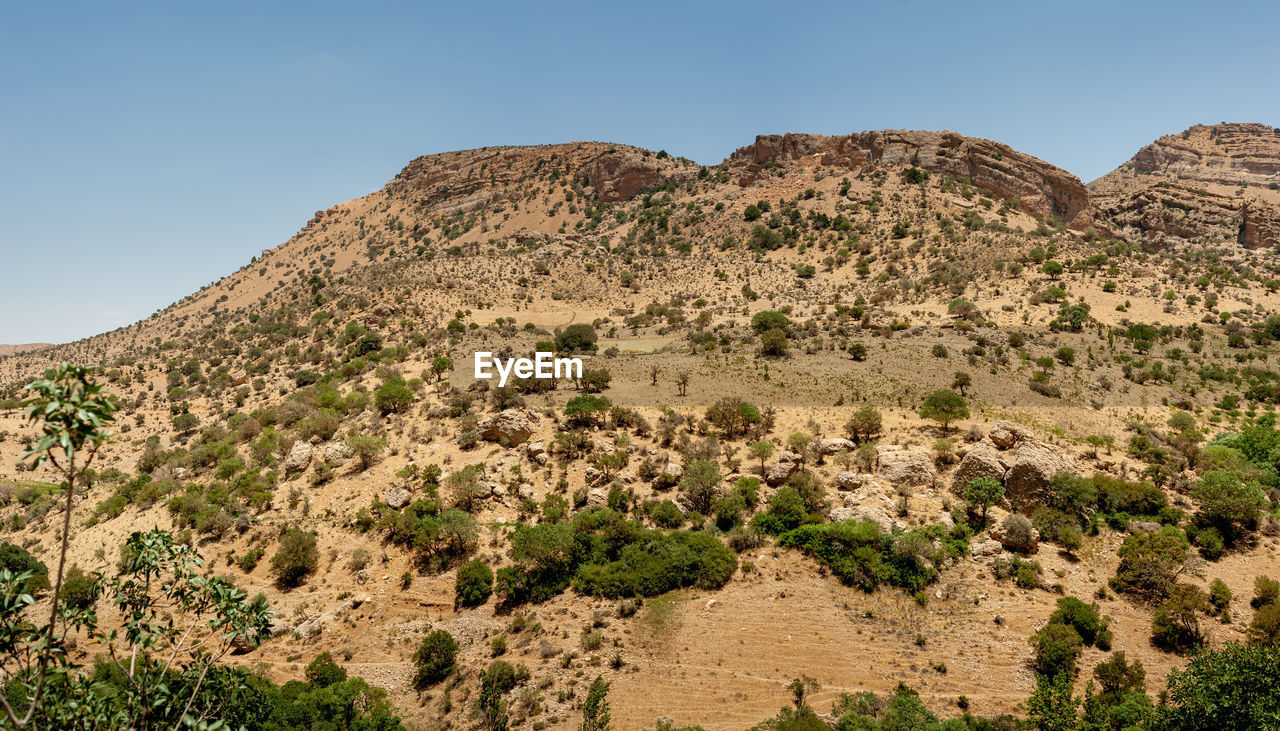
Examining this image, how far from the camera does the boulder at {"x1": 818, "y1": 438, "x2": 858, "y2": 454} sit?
23.7 metres

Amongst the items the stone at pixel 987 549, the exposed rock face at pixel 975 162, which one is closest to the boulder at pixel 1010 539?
the stone at pixel 987 549

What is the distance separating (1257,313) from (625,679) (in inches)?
2147

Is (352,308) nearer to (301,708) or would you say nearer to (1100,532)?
(301,708)

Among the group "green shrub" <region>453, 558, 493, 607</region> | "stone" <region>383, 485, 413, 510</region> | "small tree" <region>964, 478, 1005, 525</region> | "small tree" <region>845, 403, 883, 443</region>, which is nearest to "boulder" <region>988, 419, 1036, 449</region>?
"small tree" <region>964, 478, 1005, 525</region>

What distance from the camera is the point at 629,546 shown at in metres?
19.2

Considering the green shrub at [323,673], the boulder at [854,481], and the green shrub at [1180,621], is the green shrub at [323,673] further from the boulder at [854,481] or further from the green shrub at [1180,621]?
the green shrub at [1180,621]

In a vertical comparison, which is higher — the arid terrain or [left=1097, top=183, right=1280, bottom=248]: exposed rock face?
[left=1097, top=183, right=1280, bottom=248]: exposed rock face

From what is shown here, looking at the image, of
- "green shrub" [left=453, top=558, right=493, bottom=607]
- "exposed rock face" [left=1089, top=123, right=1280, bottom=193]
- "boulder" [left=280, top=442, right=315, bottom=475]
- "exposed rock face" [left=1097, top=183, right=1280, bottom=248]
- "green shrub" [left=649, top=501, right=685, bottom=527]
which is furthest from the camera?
"exposed rock face" [left=1089, top=123, right=1280, bottom=193]

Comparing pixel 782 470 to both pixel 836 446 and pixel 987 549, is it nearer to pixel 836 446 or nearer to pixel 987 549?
pixel 836 446

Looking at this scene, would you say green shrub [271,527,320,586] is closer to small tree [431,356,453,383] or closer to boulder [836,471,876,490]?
small tree [431,356,453,383]

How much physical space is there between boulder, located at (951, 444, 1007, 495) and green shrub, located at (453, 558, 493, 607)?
17482mm

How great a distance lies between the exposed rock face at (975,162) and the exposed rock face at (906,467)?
220ft

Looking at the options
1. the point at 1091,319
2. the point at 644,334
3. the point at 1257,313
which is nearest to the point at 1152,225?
the point at 1257,313

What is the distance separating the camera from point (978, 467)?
67.1 feet
